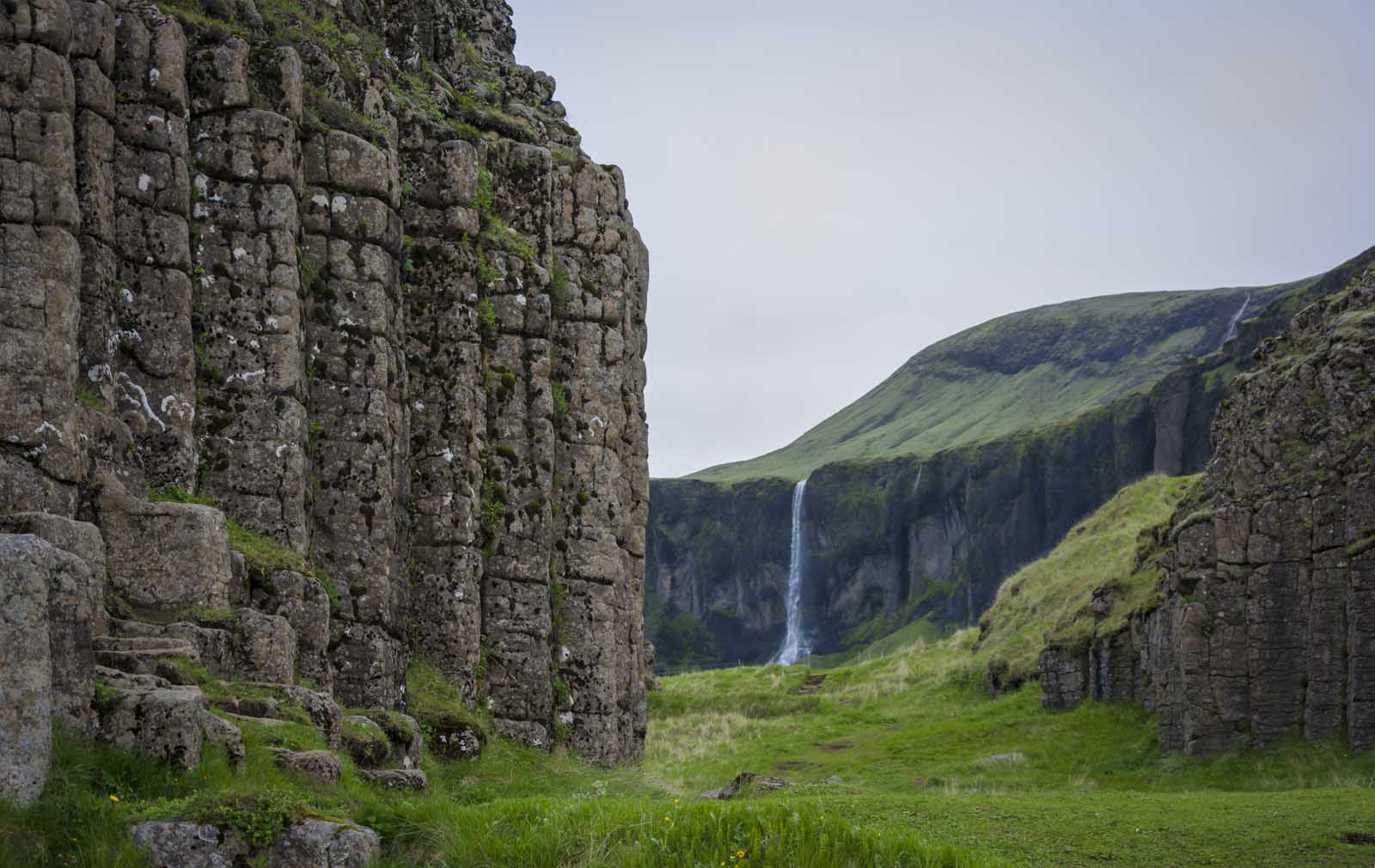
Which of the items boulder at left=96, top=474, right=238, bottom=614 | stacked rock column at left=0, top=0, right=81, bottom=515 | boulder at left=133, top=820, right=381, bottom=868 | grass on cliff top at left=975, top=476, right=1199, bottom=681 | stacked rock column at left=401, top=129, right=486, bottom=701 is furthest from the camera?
grass on cliff top at left=975, top=476, right=1199, bottom=681

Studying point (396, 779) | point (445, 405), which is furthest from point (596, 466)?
point (396, 779)

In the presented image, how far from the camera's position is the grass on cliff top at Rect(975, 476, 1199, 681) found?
176 feet

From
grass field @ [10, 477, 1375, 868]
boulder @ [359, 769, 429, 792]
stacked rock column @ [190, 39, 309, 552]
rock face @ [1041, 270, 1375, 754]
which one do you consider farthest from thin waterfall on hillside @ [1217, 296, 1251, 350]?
boulder @ [359, 769, 429, 792]

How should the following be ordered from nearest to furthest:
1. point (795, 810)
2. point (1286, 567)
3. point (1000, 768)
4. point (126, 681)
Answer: point (126, 681) < point (795, 810) < point (1286, 567) < point (1000, 768)

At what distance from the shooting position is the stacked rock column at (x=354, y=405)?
25156mm

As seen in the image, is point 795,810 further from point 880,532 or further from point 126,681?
point 880,532

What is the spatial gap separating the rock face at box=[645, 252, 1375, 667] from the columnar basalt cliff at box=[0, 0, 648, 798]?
103 metres

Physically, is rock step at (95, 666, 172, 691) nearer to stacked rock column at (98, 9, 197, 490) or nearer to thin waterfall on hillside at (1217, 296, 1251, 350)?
stacked rock column at (98, 9, 197, 490)

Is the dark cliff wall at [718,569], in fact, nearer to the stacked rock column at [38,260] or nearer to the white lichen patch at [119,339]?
the white lichen patch at [119,339]

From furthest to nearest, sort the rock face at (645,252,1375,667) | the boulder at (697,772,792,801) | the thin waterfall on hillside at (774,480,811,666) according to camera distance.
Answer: the thin waterfall on hillside at (774,480,811,666), the rock face at (645,252,1375,667), the boulder at (697,772,792,801)

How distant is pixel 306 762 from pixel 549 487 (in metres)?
16.0

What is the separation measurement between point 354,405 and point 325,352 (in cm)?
112

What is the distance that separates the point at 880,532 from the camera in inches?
6166

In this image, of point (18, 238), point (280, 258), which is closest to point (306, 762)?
point (18, 238)
